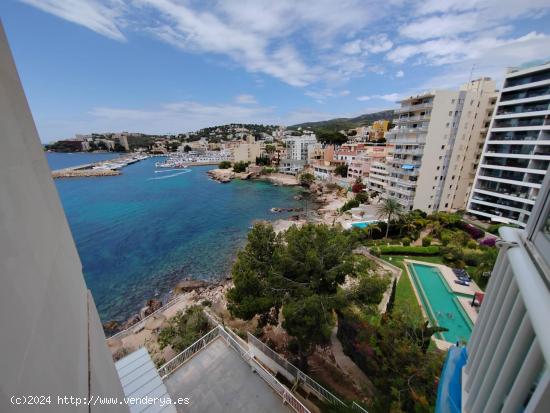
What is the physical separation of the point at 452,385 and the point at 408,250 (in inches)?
617

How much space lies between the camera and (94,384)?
5.52 feet

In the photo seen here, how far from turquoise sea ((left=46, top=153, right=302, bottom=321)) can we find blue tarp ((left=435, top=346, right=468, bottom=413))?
1717 cm

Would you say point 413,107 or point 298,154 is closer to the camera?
point 413,107

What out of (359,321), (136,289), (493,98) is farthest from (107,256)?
(493,98)

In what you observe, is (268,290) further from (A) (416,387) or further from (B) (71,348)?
(B) (71,348)

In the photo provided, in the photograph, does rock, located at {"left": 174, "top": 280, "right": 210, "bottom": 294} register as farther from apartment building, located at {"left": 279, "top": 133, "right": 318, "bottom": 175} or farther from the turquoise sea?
apartment building, located at {"left": 279, "top": 133, "right": 318, "bottom": 175}

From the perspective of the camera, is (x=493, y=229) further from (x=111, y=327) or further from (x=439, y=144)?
(x=111, y=327)

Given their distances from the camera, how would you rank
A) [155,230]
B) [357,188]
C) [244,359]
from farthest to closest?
1. [357,188]
2. [155,230]
3. [244,359]

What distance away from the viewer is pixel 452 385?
3.20m

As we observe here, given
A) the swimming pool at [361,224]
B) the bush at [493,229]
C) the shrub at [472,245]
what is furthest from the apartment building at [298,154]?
the shrub at [472,245]

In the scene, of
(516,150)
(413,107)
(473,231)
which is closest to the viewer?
(473,231)

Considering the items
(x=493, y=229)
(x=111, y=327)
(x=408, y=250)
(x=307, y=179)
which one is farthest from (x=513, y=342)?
(x=307, y=179)

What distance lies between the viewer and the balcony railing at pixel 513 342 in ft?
4.94

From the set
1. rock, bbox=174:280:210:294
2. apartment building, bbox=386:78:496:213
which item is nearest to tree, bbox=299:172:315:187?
apartment building, bbox=386:78:496:213
